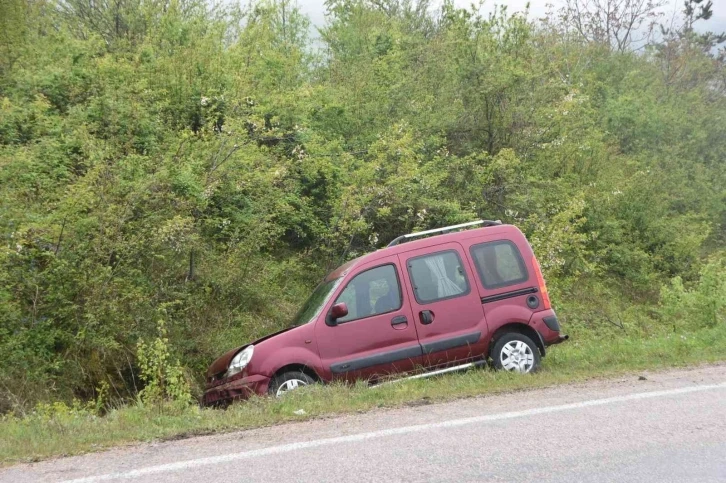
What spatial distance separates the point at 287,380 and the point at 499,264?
115 inches

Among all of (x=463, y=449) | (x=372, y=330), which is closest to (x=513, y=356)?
(x=372, y=330)

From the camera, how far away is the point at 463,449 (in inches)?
207

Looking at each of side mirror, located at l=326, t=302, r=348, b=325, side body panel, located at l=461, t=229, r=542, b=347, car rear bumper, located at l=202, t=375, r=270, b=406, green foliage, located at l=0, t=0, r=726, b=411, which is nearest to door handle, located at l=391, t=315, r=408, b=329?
side mirror, located at l=326, t=302, r=348, b=325

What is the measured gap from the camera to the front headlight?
8156mm

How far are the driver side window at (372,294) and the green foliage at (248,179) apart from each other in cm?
224

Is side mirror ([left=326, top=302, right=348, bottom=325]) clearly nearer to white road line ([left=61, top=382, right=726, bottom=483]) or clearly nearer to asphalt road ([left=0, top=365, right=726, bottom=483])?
asphalt road ([left=0, top=365, right=726, bottom=483])

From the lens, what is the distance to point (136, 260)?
1102 centimetres

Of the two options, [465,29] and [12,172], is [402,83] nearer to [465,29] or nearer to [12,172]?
[465,29]

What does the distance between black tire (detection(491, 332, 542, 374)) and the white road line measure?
178 cm

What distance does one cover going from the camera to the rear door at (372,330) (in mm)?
8328

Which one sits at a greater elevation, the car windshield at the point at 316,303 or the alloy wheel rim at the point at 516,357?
the car windshield at the point at 316,303

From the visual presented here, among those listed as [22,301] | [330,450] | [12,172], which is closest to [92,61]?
[12,172]

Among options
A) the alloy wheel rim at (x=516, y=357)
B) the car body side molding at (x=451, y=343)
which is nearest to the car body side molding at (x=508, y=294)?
the car body side molding at (x=451, y=343)

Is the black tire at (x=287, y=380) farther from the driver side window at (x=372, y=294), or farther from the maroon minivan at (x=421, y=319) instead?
the driver side window at (x=372, y=294)
